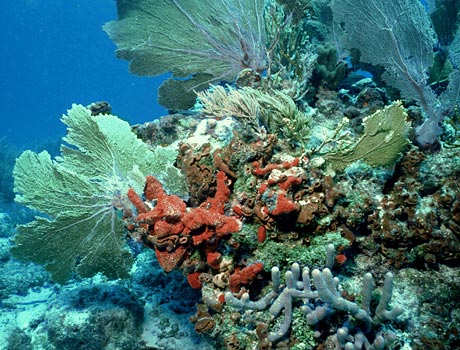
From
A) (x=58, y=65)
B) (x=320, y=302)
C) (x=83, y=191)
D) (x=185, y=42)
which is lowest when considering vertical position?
(x=320, y=302)

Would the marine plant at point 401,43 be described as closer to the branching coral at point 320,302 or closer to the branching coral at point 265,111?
the branching coral at point 265,111

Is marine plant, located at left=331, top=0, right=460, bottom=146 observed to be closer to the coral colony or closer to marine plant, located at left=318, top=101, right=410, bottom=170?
the coral colony

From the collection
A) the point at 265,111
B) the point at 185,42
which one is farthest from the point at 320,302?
the point at 185,42

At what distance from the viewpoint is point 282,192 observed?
9.91ft

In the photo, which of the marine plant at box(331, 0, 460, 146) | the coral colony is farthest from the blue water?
→ the marine plant at box(331, 0, 460, 146)

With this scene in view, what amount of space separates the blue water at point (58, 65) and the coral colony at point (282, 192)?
95665mm

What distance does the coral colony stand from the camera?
284 cm

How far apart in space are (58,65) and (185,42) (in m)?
141

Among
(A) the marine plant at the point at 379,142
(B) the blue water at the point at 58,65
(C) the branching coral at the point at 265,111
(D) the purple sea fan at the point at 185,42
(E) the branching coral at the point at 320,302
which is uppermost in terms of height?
(B) the blue water at the point at 58,65

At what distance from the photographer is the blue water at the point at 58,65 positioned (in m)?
104

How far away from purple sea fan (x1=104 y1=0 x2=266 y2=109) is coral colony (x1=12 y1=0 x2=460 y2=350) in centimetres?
5

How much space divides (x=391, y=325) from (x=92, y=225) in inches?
141

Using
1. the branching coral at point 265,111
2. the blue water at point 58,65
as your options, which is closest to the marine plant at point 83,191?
the branching coral at point 265,111

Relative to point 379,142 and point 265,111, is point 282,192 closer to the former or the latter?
point 379,142
